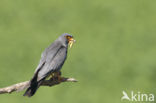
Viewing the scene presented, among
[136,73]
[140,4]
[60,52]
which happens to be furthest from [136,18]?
[60,52]

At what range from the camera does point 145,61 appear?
68.1ft

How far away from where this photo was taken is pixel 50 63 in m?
13.1

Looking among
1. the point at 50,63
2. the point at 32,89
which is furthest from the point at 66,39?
the point at 32,89

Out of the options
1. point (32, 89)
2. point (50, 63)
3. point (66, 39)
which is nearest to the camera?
point (32, 89)

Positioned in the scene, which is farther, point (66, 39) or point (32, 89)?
point (66, 39)

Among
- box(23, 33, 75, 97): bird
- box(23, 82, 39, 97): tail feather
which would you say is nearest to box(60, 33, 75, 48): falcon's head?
box(23, 33, 75, 97): bird

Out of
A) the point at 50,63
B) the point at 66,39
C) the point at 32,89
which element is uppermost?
the point at 66,39

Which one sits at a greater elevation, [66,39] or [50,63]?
[66,39]

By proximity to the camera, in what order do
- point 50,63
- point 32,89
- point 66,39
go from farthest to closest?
point 66,39 < point 50,63 < point 32,89

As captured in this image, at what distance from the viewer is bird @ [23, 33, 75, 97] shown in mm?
12719

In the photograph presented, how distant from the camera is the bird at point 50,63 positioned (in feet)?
41.7

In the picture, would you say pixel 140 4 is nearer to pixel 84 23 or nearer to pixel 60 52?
pixel 84 23

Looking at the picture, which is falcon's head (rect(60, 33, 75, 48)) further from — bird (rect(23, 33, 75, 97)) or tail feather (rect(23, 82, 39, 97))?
tail feather (rect(23, 82, 39, 97))

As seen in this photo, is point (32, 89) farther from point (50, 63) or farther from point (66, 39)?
point (66, 39)
